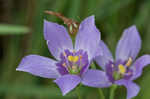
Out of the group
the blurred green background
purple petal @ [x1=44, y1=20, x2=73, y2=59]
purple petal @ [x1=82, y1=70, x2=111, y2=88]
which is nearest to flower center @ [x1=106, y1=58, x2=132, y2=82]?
purple petal @ [x1=82, y1=70, x2=111, y2=88]

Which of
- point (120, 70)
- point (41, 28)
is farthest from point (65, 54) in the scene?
point (41, 28)

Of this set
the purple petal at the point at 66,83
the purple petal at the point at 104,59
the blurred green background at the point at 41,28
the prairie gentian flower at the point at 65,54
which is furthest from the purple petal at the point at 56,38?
the blurred green background at the point at 41,28

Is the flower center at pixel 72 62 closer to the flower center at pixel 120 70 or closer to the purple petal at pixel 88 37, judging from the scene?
the purple petal at pixel 88 37

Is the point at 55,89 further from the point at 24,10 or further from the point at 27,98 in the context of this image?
the point at 24,10

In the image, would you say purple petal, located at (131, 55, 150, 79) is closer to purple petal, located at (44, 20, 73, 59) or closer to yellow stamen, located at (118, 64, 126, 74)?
yellow stamen, located at (118, 64, 126, 74)

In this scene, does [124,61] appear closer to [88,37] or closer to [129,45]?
[129,45]

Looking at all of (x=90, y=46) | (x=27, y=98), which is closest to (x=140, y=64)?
(x=90, y=46)

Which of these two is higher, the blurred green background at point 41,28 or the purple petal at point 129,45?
the purple petal at point 129,45
